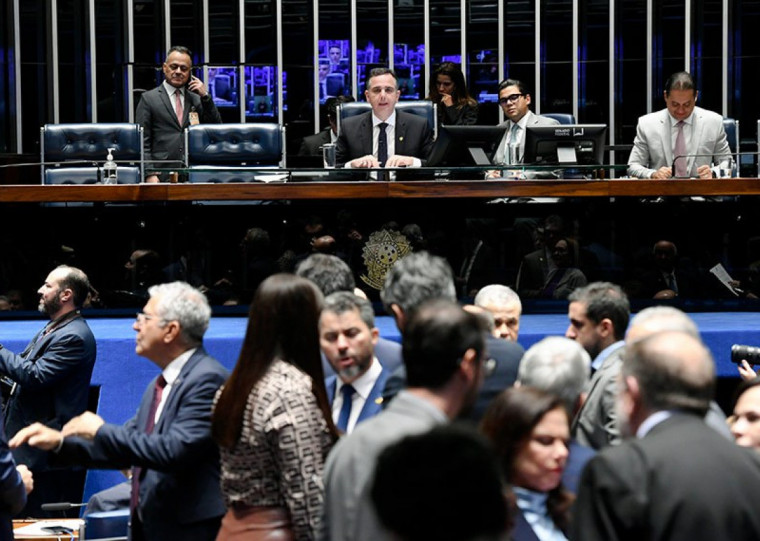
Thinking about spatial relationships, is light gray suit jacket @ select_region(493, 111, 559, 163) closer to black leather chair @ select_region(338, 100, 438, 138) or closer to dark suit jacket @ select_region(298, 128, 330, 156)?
black leather chair @ select_region(338, 100, 438, 138)

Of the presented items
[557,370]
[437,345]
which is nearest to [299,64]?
[557,370]

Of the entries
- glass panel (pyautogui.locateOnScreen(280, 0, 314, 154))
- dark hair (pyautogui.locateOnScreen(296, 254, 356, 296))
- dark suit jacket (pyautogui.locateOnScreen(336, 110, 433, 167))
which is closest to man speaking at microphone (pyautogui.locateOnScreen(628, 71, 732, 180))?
dark suit jacket (pyautogui.locateOnScreen(336, 110, 433, 167))

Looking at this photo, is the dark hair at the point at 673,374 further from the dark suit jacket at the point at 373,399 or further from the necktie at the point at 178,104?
the necktie at the point at 178,104

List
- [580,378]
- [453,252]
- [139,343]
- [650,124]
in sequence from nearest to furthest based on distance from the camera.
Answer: [580,378], [139,343], [453,252], [650,124]

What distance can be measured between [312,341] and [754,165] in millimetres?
5887

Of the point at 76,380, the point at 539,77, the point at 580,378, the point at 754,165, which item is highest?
the point at 539,77

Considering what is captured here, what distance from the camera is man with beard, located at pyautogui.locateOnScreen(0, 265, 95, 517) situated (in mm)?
6293

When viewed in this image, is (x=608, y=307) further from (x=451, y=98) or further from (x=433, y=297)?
(x=451, y=98)

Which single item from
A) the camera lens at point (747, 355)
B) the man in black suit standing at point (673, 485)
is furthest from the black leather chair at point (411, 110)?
the man in black suit standing at point (673, 485)

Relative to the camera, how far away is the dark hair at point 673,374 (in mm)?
2900

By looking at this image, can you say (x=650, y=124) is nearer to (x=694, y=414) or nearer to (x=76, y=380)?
(x=76, y=380)

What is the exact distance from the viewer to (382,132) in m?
8.05

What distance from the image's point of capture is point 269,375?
3689 mm

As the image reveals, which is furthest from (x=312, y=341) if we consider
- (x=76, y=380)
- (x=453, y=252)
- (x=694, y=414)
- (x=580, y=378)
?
(x=453, y=252)
